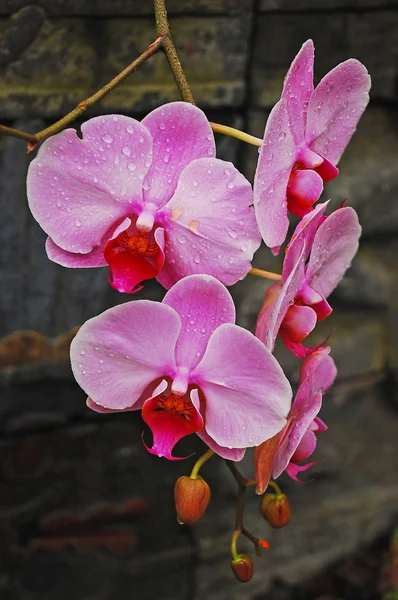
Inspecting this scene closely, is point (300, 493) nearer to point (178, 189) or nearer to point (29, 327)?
point (29, 327)

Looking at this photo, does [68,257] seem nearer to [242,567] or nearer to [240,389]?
[240,389]

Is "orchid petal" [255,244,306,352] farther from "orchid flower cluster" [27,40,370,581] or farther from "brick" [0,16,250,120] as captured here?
"brick" [0,16,250,120]

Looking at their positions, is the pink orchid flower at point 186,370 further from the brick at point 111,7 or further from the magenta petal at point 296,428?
the brick at point 111,7

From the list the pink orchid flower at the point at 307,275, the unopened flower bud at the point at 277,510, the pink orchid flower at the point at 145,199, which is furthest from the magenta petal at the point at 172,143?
the unopened flower bud at the point at 277,510

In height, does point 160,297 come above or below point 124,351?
below

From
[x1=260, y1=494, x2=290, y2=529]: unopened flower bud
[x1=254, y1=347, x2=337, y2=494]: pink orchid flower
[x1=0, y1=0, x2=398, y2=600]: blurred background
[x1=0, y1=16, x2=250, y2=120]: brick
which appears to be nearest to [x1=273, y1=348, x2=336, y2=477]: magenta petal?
[x1=254, y1=347, x2=337, y2=494]: pink orchid flower

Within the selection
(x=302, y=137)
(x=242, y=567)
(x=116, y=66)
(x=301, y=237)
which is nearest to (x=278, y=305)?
(x=301, y=237)
